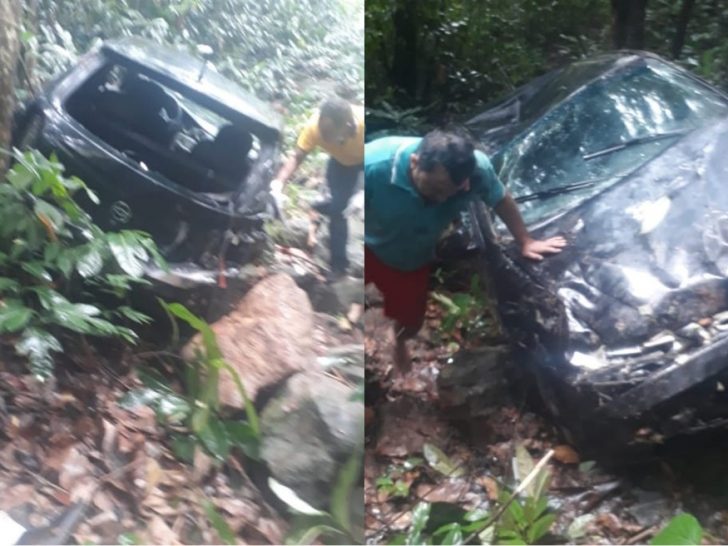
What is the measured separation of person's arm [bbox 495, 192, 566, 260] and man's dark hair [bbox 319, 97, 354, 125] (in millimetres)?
410

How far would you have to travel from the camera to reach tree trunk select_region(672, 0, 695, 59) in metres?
2.02

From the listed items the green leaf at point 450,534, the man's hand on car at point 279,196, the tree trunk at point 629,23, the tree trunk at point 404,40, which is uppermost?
the tree trunk at point 629,23

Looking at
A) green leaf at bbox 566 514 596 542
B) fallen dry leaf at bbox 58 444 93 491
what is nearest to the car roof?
fallen dry leaf at bbox 58 444 93 491

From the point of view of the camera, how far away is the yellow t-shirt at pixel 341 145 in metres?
2.04

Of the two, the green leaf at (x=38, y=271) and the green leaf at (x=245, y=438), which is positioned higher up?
the green leaf at (x=38, y=271)

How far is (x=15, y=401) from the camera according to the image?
2.18 m

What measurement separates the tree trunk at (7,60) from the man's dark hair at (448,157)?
1034mm

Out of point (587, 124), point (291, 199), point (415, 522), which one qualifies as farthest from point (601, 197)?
point (415, 522)

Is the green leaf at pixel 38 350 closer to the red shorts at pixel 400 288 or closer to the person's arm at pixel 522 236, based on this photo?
the red shorts at pixel 400 288

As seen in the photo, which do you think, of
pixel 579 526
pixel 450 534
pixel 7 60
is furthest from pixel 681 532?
pixel 7 60

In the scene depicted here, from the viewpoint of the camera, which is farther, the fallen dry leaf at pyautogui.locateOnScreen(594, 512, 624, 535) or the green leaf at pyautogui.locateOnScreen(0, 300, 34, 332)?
the green leaf at pyautogui.locateOnScreen(0, 300, 34, 332)

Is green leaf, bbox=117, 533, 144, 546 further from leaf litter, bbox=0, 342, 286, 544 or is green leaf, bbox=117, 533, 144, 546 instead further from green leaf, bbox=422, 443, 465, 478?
green leaf, bbox=422, 443, 465, 478

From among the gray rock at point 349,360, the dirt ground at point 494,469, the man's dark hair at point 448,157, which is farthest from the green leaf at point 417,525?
the man's dark hair at point 448,157

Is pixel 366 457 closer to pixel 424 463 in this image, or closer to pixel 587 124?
pixel 424 463
